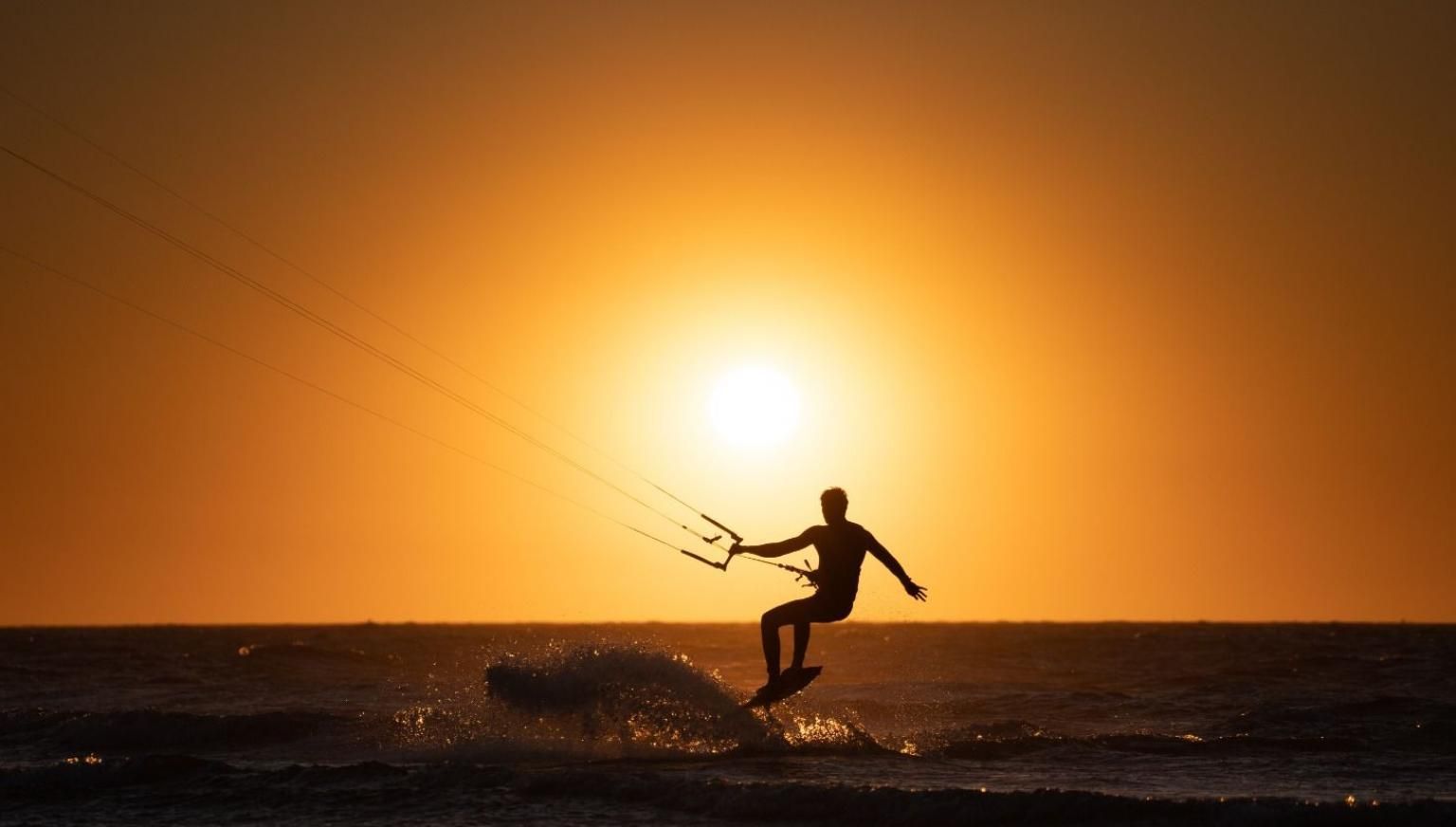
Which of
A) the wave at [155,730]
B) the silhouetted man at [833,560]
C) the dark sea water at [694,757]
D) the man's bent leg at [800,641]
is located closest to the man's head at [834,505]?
the silhouetted man at [833,560]

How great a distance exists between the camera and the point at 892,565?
16641 mm

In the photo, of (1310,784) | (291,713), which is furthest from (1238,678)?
(291,713)

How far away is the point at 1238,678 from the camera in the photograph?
1321 inches

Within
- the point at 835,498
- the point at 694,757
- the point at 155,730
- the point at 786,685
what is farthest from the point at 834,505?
the point at 155,730

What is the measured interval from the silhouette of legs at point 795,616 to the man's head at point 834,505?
0.85 metres

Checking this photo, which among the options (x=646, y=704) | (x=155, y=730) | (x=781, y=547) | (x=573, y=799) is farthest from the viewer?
(x=155, y=730)

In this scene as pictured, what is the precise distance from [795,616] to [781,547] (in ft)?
2.91

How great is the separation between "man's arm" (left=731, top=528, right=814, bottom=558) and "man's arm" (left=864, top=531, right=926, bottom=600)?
656 mm

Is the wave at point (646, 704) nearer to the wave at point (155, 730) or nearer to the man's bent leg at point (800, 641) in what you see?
the man's bent leg at point (800, 641)

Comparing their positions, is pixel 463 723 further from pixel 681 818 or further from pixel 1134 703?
pixel 1134 703

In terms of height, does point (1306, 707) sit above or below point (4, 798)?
above

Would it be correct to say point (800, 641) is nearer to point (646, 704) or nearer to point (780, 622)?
point (780, 622)

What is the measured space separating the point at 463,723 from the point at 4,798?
5.22 metres

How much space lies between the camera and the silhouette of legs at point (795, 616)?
16922 mm
